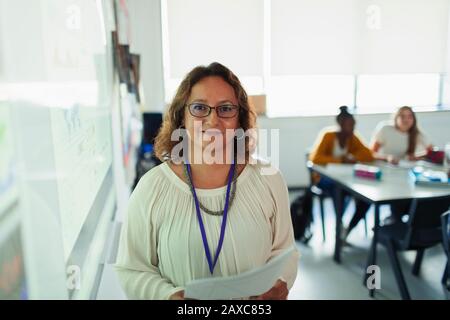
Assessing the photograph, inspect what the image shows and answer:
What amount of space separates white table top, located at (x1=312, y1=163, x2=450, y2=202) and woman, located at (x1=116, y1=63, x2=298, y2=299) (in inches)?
20.7

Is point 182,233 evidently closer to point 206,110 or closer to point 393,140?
point 206,110

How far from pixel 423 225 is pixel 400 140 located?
1047 mm

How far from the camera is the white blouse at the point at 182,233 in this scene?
750mm

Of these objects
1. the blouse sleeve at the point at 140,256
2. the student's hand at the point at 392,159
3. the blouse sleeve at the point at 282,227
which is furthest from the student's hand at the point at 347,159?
the blouse sleeve at the point at 140,256

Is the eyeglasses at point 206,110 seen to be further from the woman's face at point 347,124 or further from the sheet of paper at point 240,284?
the woman's face at point 347,124

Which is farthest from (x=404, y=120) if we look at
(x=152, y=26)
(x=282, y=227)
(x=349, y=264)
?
(x=349, y=264)

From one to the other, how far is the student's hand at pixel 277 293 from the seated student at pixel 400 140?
53 cm

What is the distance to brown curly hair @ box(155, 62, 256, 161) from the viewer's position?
73 cm

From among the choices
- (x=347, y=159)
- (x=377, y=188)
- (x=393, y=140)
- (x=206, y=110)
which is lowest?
(x=377, y=188)

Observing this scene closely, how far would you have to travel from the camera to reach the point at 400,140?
1.16 metres

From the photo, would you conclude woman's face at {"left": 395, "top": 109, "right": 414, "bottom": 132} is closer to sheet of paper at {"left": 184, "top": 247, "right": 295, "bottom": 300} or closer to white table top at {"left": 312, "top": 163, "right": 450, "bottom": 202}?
white table top at {"left": 312, "top": 163, "right": 450, "bottom": 202}

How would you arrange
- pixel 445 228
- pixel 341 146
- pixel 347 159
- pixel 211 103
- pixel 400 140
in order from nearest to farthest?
pixel 211 103 → pixel 400 140 → pixel 341 146 → pixel 347 159 → pixel 445 228

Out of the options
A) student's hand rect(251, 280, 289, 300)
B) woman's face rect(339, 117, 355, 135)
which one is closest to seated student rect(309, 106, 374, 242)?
woman's face rect(339, 117, 355, 135)

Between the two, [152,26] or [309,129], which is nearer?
[152,26]
